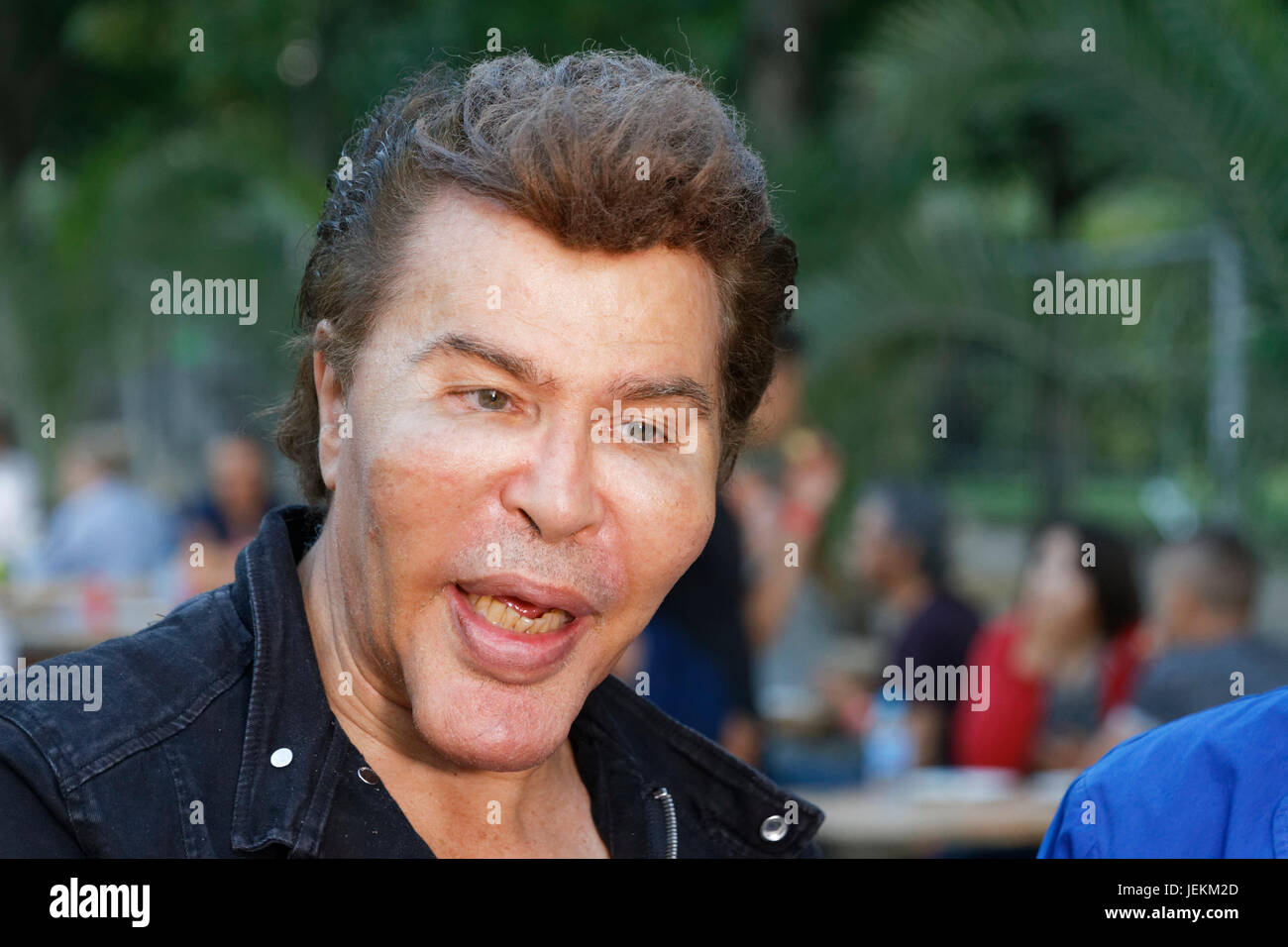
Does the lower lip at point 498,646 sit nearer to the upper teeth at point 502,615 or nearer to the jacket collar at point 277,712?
the upper teeth at point 502,615

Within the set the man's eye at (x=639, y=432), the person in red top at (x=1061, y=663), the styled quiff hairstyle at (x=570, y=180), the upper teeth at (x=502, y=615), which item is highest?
the styled quiff hairstyle at (x=570, y=180)

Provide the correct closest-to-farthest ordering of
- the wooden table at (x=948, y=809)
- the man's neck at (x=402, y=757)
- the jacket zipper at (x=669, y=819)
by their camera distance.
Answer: the man's neck at (x=402, y=757), the jacket zipper at (x=669, y=819), the wooden table at (x=948, y=809)

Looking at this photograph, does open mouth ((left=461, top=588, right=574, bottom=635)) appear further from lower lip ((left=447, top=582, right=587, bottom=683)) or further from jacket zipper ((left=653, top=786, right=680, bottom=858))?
jacket zipper ((left=653, top=786, right=680, bottom=858))

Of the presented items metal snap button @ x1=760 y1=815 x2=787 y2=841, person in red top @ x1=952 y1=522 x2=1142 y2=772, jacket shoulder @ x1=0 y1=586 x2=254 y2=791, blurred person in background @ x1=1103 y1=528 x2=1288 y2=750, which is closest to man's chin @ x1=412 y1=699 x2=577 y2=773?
jacket shoulder @ x1=0 y1=586 x2=254 y2=791

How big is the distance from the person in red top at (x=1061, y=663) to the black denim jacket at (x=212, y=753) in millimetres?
3765

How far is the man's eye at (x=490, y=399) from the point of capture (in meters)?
1.54

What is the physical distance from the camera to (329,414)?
1714mm

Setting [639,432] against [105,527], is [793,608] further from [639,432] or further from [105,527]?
[639,432]

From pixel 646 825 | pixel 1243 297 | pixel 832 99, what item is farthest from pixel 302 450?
pixel 832 99

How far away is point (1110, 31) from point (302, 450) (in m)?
4.52

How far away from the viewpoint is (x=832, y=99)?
10516 mm

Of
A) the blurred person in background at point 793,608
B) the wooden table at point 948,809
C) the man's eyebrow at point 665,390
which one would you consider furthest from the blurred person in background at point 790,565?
the man's eyebrow at point 665,390

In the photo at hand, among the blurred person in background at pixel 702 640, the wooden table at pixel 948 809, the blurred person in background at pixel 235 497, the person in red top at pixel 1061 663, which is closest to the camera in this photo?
the blurred person in background at pixel 702 640

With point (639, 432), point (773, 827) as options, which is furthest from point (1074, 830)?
point (639, 432)
